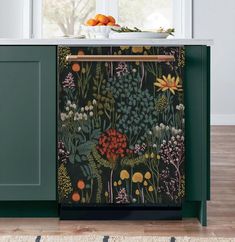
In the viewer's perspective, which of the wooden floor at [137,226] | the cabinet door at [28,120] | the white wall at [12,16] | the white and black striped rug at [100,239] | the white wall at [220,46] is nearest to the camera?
the white and black striped rug at [100,239]

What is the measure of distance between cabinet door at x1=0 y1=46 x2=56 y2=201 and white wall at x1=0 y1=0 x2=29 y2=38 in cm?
554

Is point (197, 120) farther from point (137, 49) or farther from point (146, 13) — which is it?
point (146, 13)

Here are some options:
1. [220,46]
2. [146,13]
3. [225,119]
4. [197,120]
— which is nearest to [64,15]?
[146,13]

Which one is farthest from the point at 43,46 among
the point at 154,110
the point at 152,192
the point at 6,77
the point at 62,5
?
the point at 62,5

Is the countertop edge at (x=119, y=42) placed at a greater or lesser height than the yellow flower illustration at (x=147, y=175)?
greater

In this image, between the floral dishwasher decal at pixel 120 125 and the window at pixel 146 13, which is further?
the window at pixel 146 13

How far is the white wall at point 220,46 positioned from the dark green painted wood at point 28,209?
17.9 feet

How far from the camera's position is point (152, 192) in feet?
8.64

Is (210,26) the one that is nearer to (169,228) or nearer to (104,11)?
(104,11)

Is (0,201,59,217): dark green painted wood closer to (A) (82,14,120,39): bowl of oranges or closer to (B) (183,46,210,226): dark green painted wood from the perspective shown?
(B) (183,46,210,226): dark green painted wood

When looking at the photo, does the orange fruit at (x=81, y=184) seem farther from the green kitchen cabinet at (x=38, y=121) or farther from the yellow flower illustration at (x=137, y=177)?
the yellow flower illustration at (x=137, y=177)

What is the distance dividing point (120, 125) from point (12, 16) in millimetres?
5753

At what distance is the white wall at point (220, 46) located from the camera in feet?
26.0

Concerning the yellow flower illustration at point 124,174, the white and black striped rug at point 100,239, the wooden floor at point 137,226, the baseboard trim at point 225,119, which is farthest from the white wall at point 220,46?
the white and black striped rug at point 100,239
